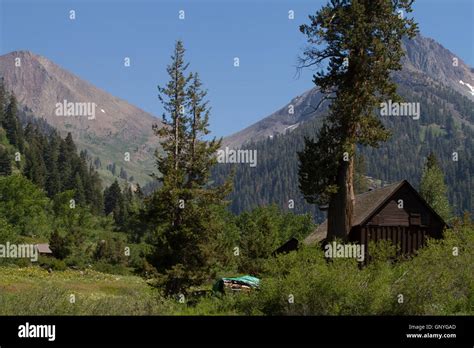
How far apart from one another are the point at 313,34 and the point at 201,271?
49.3ft

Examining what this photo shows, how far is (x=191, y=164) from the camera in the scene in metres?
37.1

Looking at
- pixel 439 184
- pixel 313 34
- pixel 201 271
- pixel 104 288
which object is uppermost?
pixel 313 34

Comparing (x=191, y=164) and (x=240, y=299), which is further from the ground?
(x=191, y=164)

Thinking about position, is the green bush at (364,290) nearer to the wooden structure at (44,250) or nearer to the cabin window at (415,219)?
the cabin window at (415,219)

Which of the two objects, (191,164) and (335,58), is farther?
(191,164)

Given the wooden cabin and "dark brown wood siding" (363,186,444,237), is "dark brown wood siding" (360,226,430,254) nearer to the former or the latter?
the wooden cabin

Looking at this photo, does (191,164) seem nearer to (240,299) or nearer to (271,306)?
(240,299)

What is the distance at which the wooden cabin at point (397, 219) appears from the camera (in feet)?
151

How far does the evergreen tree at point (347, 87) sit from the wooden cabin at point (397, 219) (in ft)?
55.5

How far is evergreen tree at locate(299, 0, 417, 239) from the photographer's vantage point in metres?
28.2

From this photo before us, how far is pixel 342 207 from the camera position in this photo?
28859mm
